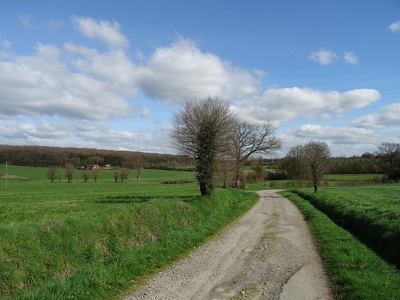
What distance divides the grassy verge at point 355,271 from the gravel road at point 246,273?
294 mm

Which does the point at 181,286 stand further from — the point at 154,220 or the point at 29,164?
the point at 29,164

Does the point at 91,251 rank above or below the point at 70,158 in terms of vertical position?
below

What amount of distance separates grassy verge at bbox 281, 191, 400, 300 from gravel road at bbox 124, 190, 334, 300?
29 cm

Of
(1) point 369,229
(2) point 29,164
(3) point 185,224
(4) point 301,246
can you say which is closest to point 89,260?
(3) point 185,224

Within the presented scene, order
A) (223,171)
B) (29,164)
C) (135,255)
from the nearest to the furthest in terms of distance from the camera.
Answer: (135,255) < (223,171) < (29,164)

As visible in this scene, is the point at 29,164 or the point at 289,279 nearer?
the point at 289,279

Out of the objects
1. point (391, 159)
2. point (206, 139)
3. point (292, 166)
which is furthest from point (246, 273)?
point (391, 159)

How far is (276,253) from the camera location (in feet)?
28.3

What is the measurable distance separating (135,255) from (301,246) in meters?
5.60

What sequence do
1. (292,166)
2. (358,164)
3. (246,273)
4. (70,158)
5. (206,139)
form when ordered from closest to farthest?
1. (246,273)
2. (206,139)
3. (292,166)
4. (358,164)
5. (70,158)

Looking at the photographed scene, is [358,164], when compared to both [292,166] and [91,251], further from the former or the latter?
[91,251]

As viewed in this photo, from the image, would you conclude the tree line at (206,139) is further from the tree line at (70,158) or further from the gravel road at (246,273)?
the tree line at (70,158)

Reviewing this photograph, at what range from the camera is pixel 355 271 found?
666cm

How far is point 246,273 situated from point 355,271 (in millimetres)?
2604
